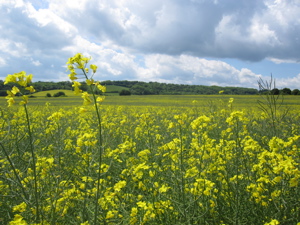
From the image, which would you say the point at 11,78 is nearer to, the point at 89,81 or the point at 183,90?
the point at 89,81

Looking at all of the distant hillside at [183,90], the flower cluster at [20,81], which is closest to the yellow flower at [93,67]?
the flower cluster at [20,81]

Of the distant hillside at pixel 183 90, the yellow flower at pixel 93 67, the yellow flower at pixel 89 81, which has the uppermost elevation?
the distant hillside at pixel 183 90

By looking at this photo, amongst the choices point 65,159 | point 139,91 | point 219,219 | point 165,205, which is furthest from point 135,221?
point 139,91

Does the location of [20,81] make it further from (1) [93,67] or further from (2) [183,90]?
(2) [183,90]

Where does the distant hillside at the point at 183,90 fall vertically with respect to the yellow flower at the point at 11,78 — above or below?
above

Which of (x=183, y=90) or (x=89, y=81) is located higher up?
(x=183, y=90)

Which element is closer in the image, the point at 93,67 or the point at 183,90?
the point at 93,67

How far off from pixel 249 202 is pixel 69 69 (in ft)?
8.99

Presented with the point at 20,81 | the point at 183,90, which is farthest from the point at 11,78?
the point at 183,90

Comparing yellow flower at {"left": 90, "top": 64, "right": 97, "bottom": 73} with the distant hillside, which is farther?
the distant hillside

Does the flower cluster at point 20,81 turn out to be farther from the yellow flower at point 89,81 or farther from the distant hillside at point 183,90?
the distant hillside at point 183,90

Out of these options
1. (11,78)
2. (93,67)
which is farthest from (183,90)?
(11,78)

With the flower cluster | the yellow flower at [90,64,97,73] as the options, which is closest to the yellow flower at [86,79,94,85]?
the yellow flower at [90,64,97,73]

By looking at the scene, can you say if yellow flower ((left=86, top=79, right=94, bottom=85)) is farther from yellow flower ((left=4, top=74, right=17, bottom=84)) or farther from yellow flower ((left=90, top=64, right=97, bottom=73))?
yellow flower ((left=4, top=74, right=17, bottom=84))
